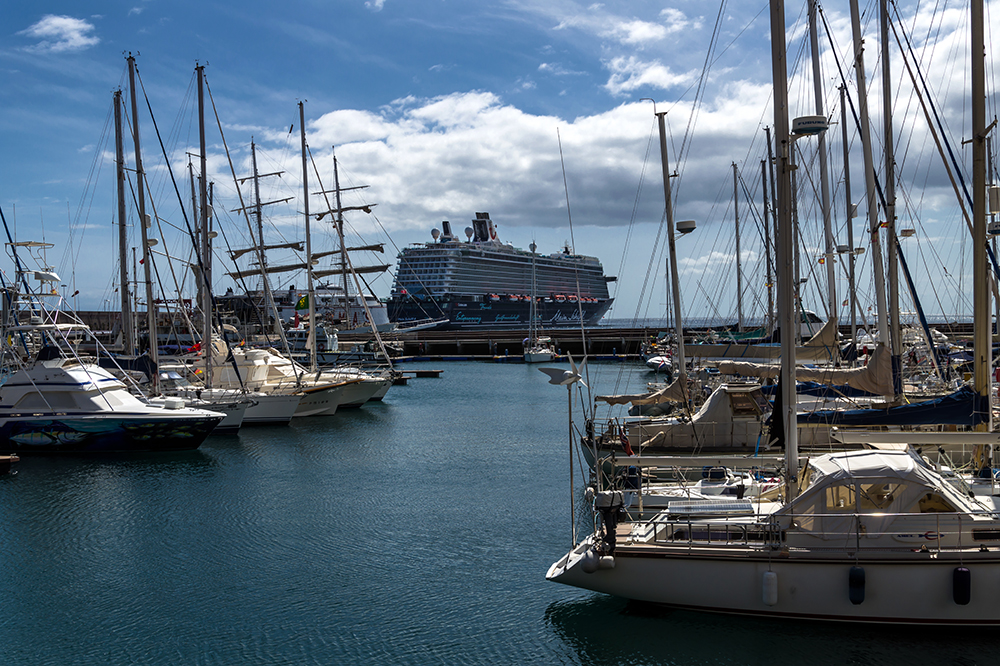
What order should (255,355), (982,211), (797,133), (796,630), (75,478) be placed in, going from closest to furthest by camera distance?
(796,630) < (797,133) < (982,211) < (75,478) < (255,355)

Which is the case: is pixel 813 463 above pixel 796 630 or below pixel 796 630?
above

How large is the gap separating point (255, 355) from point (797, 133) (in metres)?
28.4

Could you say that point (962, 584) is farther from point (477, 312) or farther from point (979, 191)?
point (477, 312)

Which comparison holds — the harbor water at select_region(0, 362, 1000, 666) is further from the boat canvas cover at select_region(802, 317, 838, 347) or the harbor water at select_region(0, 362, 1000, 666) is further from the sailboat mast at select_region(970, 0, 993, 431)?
the boat canvas cover at select_region(802, 317, 838, 347)

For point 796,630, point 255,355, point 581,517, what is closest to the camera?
point 796,630

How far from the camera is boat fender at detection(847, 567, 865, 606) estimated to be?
9672 mm

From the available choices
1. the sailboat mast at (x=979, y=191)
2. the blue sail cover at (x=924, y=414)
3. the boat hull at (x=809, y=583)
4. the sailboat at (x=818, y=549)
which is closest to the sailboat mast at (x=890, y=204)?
the blue sail cover at (x=924, y=414)

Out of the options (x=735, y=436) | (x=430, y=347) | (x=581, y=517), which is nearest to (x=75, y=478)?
(x=581, y=517)

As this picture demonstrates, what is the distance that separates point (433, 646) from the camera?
1079 centimetres

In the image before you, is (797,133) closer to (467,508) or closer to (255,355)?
(467,508)

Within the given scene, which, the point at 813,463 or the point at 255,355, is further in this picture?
the point at 255,355

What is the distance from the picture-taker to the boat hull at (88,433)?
78.6ft

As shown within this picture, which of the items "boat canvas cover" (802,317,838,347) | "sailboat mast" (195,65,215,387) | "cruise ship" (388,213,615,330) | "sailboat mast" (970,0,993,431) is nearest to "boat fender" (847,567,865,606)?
"sailboat mast" (970,0,993,431)

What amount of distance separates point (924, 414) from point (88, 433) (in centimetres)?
2309
